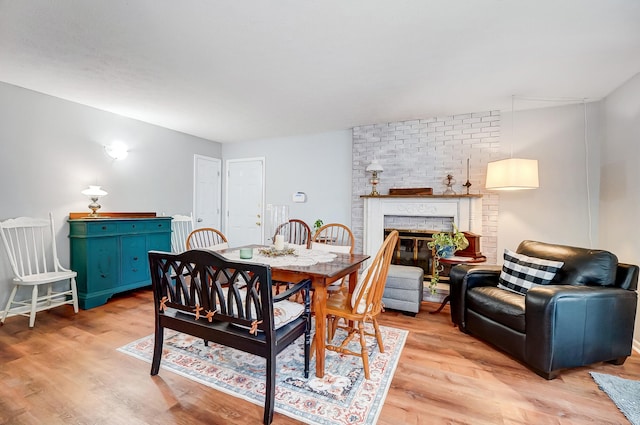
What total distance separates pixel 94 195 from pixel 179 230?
1.28 m

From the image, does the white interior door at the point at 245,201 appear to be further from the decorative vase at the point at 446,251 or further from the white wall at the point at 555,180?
the white wall at the point at 555,180

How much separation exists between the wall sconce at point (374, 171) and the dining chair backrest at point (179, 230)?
9.27 ft

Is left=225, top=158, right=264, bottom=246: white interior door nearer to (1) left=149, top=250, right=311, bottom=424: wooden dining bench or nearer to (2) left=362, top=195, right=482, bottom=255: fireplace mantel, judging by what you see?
(2) left=362, top=195, right=482, bottom=255: fireplace mantel

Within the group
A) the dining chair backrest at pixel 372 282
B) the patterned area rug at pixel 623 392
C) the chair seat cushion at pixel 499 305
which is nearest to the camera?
the patterned area rug at pixel 623 392

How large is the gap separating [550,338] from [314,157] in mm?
3764

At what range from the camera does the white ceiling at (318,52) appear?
1771 millimetres

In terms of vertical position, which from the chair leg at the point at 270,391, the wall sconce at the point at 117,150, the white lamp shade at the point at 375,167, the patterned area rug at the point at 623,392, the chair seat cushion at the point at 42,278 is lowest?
the patterned area rug at the point at 623,392

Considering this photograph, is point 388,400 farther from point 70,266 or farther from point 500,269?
point 70,266

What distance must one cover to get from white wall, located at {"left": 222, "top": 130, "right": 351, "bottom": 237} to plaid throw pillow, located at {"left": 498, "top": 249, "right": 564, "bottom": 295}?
2.30 m

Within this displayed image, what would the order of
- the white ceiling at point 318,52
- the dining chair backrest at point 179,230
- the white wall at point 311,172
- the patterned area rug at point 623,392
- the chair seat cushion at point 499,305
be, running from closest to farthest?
the patterned area rug at point 623,392
the white ceiling at point 318,52
the chair seat cushion at point 499,305
the dining chair backrest at point 179,230
the white wall at point 311,172

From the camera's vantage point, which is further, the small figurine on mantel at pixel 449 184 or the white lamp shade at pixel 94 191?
the small figurine on mantel at pixel 449 184

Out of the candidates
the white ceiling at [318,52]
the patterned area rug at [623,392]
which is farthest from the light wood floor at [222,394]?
the white ceiling at [318,52]

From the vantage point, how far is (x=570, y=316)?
78.0 inches

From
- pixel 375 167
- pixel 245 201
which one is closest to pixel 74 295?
pixel 245 201
